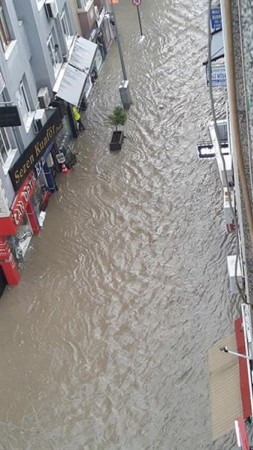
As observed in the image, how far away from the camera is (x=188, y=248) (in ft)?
62.7

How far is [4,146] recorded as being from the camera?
1834 centimetres

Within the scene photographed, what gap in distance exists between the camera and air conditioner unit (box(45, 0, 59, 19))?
71.0 ft

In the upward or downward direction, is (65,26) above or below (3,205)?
above

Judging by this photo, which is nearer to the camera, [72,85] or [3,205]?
[3,205]

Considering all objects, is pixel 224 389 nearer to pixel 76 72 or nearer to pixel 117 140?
pixel 117 140

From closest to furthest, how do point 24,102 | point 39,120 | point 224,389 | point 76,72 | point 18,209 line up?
point 224,389 → point 18,209 → point 24,102 → point 39,120 → point 76,72

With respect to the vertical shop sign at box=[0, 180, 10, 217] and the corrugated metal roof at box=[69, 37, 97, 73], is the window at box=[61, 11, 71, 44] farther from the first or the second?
the vertical shop sign at box=[0, 180, 10, 217]

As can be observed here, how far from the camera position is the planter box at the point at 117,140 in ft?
78.7

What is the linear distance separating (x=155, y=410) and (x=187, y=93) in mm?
15057

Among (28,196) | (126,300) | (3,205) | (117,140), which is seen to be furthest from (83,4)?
(126,300)

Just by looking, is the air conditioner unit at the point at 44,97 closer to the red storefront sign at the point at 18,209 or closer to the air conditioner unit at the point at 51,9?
the air conditioner unit at the point at 51,9

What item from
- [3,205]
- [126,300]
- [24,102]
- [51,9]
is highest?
[51,9]

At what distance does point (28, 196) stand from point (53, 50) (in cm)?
658

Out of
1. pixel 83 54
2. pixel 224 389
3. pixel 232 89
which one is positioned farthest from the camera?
pixel 83 54
